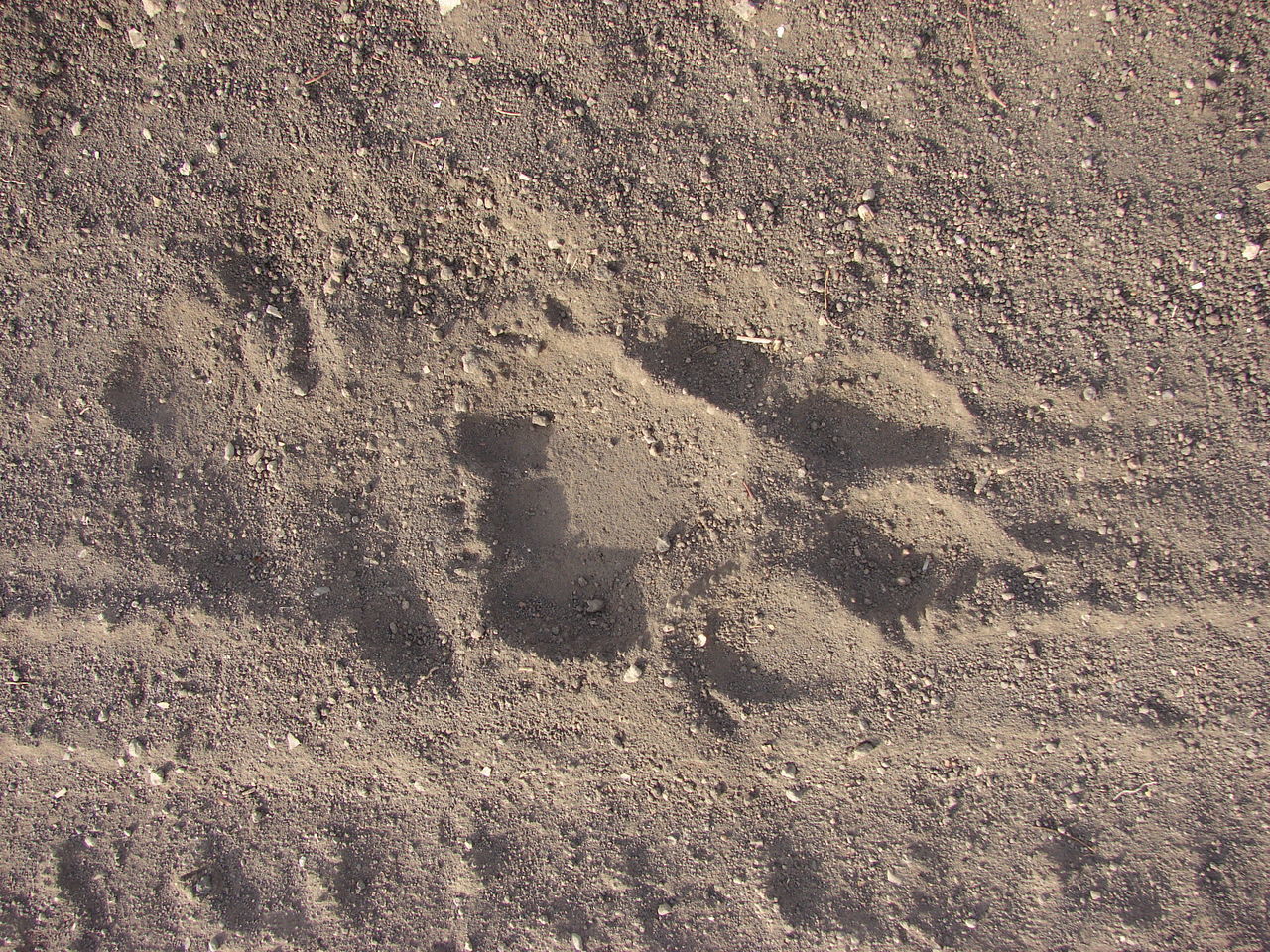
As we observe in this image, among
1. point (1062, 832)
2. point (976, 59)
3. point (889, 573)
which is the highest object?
point (976, 59)

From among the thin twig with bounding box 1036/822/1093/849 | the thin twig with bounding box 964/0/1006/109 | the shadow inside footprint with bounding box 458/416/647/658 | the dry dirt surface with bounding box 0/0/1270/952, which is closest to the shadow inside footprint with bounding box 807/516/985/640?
the dry dirt surface with bounding box 0/0/1270/952

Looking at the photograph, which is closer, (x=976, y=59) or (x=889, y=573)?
(x=976, y=59)

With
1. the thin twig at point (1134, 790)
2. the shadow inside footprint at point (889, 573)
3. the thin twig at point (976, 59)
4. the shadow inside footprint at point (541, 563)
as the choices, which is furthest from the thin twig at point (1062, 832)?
the thin twig at point (976, 59)

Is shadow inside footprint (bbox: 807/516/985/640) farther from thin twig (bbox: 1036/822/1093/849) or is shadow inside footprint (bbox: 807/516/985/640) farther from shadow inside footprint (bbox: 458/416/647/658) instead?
thin twig (bbox: 1036/822/1093/849)

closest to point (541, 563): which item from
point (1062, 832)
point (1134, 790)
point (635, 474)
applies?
point (635, 474)

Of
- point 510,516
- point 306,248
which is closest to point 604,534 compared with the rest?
point 510,516

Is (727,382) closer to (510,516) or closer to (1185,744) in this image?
(510,516)

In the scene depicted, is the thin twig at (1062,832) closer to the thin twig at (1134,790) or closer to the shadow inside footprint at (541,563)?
the thin twig at (1134,790)

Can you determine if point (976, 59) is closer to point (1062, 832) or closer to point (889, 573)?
point (889, 573)
